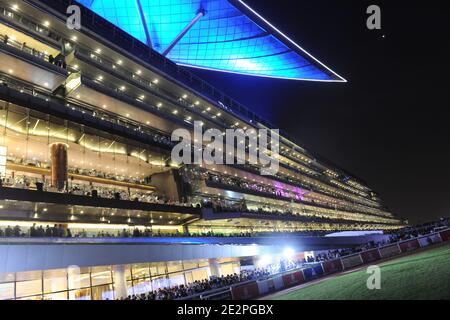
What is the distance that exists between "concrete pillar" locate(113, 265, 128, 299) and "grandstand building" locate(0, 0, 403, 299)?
0.09 meters

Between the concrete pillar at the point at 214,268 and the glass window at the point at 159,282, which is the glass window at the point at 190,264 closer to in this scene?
the concrete pillar at the point at 214,268

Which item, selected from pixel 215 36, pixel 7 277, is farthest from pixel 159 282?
pixel 215 36

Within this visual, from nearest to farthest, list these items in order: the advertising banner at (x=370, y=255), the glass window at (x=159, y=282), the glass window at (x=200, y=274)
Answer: the advertising banner at (x=370, y=255), the glass window at (x=159, y=282), the glass window at (x=200, y=274)

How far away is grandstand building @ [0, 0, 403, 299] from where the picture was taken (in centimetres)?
2409

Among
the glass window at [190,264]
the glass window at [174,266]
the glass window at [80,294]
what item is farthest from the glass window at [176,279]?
the glass window at [80,294]

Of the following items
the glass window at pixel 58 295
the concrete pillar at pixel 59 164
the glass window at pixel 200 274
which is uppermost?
the concrete pillar at pixel 59 164

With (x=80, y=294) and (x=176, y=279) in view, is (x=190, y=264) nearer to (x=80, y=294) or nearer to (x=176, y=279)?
(x=176, y=279)

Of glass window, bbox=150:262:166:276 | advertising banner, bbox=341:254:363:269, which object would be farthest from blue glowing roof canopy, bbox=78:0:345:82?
advertising banner, bbox=341:254:363:269

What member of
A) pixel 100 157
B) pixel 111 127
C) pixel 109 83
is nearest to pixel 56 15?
pixel 109 83

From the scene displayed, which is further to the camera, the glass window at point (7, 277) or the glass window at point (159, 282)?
the glass window at point (159, 282)

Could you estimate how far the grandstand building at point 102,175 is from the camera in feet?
79.0

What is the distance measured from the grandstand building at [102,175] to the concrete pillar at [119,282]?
3.5 inches

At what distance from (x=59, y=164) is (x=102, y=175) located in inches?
299

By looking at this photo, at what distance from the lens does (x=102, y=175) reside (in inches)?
1460
